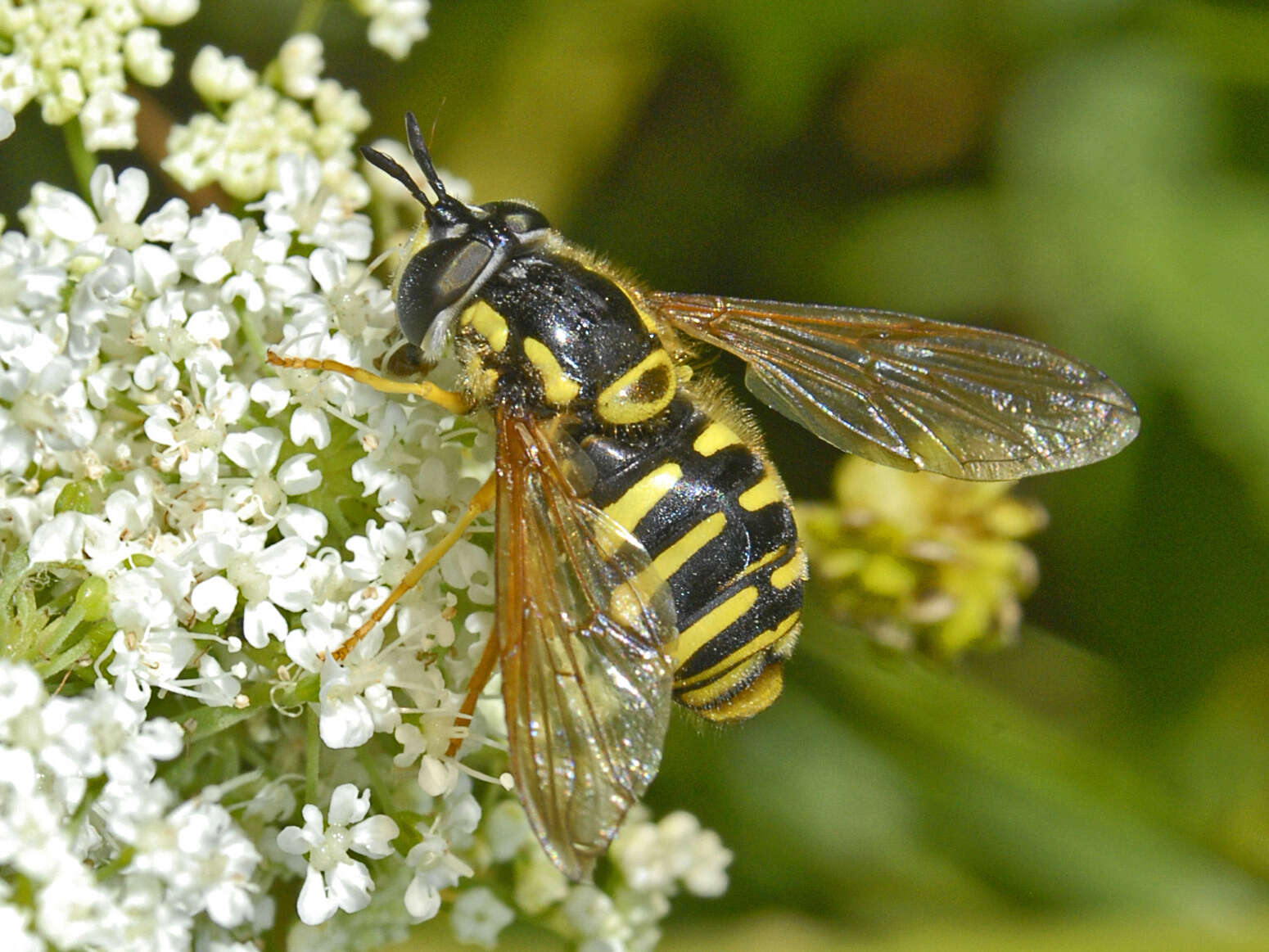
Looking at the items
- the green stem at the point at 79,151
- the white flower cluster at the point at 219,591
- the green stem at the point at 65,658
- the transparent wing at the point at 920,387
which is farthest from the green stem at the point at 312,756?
the green stem at the point at 79,151

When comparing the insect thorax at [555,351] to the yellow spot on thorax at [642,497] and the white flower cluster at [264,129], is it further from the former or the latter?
the white flower cluster at [264,129]

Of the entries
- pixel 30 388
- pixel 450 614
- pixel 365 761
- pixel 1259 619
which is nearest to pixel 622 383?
pixel 450 614

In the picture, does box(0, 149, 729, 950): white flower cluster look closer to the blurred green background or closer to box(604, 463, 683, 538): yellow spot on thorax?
box(604, 463, 683, 538): yellow spot on thorax

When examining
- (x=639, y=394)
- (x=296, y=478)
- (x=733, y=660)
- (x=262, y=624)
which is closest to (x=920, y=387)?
(x=639, y=394)

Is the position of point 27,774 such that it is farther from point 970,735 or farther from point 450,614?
point 970,735

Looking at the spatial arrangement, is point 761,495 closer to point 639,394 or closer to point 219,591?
point 639,394

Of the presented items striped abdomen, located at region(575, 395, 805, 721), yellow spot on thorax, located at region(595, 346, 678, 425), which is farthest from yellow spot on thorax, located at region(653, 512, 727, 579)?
yellow spot on thorax, located at region(595, 346, 678, 425)
